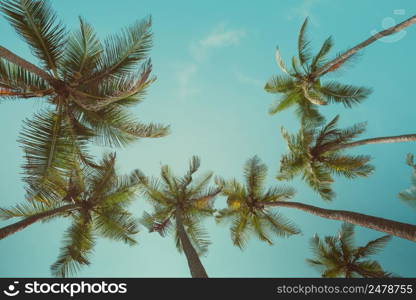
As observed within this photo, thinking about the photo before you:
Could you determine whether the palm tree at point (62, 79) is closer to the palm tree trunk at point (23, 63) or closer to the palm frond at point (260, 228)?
the palm tree trunk at point (23, 63)

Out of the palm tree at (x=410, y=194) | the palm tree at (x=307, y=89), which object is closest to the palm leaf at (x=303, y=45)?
the palm tree at (x=307, y=89)

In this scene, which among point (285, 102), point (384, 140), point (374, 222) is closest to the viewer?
point (374, 222)

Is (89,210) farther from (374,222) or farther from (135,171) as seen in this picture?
(374,222)

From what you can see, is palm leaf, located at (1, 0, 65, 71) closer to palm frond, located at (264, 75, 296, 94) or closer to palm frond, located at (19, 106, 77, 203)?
palm frond, located at (19, 106, 77, 203)

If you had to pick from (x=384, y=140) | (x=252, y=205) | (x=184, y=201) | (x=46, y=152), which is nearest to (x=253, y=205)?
(x=252, y=205)

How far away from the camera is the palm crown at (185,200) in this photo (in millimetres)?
13250

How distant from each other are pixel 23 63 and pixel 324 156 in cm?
1209

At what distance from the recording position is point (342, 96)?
15172 mm

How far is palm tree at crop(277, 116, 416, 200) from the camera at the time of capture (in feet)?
43.6

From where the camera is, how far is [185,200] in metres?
13.6

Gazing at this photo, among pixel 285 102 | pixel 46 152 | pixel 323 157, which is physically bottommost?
pixel 46 152

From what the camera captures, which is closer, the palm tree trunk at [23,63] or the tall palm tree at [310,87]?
the palm tree trunk at [23,63]

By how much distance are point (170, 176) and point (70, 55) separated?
683 centimetres

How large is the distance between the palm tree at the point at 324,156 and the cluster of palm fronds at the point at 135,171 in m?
0.05
